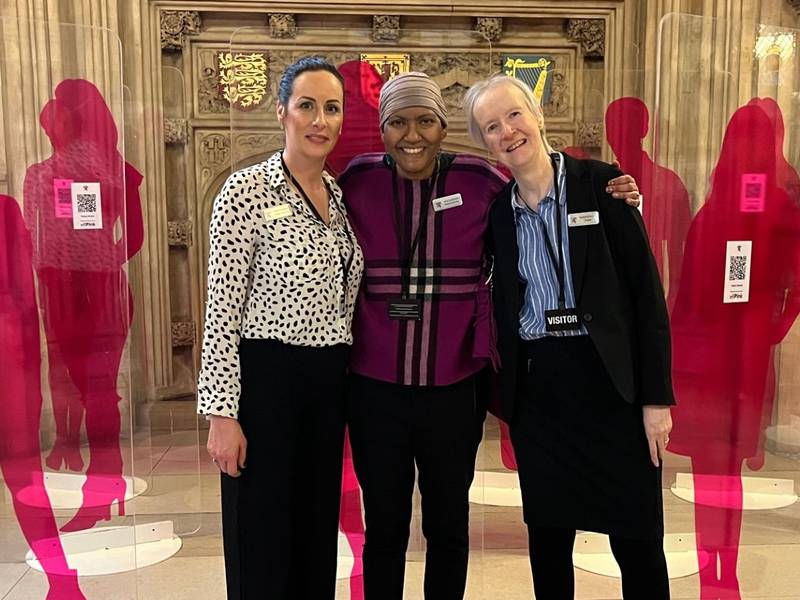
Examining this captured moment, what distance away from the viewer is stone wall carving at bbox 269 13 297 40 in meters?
5.07

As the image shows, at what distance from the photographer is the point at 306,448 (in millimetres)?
1727

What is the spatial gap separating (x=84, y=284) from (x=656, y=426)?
2.17 meters

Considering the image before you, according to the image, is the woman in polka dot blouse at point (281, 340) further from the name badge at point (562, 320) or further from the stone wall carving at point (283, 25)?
the stone wall carving at point (283, 25)

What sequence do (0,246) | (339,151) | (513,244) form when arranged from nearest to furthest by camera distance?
(513,244)
(0,246)
(339,151)

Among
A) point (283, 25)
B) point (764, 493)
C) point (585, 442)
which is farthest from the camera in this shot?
point (283, 25)

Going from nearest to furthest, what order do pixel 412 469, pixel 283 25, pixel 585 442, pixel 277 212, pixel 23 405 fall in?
pixel 277 212 → pixel 585 442 → pixel 412 469 → pixel 23 405 → pixel 283 25

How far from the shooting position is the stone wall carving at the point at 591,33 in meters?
5.36

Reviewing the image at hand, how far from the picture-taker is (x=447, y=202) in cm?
180

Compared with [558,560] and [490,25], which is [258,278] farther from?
[490,25]

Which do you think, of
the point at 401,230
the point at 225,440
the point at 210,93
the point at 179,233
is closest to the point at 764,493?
the point at 401,230

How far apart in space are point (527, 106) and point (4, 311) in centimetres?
203

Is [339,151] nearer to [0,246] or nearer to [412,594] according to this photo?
[0,246]

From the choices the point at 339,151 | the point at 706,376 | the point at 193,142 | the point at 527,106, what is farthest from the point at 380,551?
the point at 193,142

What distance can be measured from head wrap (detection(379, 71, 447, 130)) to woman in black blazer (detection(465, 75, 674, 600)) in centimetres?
10
